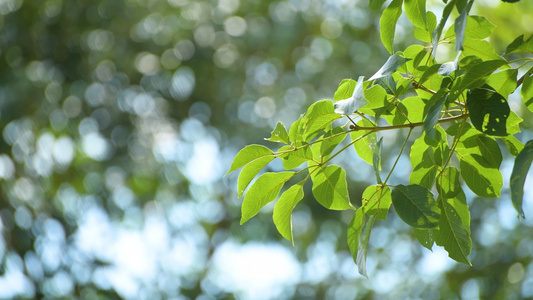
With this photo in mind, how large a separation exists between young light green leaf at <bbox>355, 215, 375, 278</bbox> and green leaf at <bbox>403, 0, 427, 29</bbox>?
0.16 m

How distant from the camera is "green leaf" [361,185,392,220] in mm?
A: 443

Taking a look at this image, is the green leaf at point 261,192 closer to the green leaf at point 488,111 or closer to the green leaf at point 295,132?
the green leaf at point 295,132

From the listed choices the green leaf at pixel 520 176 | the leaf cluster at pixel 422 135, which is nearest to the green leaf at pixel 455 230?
the leaf cluster at pixel 422 135

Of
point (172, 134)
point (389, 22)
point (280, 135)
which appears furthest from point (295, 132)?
point (172, 134)

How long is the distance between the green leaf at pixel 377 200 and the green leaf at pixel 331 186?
16 millimetres

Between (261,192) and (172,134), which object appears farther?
(172,134)

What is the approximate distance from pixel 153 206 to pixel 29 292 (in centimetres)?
87

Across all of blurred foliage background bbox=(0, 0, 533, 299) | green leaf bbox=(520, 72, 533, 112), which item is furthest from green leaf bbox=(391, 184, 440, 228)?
blurred foliage background bbox=(0, 0, 533, 299)

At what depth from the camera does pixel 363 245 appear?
0.41 m

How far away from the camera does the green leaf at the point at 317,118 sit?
0.43 metres

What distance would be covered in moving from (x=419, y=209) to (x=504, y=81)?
12 cm

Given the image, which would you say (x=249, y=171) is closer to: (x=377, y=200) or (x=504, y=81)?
(x=377, y=200)

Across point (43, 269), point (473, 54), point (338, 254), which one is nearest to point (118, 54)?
point (43, 269)

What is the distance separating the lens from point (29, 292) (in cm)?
322
